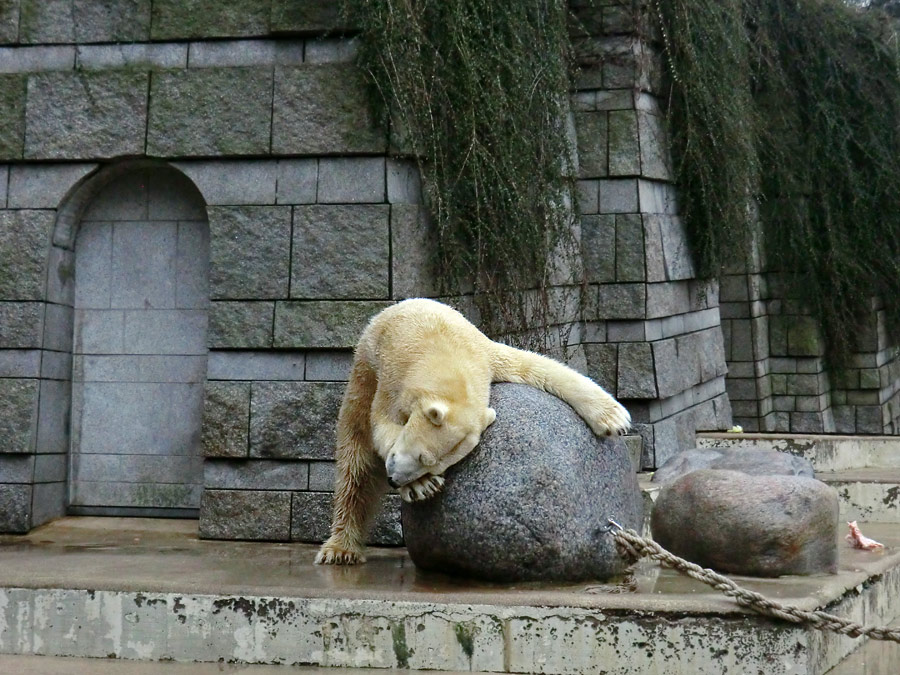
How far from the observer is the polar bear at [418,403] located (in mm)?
4500

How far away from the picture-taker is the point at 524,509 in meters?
4.49

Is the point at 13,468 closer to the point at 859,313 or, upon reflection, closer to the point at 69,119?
the point at 69,119

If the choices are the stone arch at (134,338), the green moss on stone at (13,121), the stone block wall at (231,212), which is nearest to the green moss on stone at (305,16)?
the stone block wall at (231,212)

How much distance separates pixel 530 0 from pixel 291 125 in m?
1.67

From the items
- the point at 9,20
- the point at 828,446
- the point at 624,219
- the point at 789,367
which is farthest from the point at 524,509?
the point at 789,367

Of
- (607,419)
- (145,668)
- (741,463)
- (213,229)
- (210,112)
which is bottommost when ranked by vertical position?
(145,668)

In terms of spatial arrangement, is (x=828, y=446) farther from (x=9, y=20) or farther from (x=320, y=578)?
(x=9, y=20)

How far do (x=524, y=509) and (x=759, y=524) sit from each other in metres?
0.91

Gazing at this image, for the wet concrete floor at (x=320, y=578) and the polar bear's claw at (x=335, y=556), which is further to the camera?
the polar bear's claw at (x=335, y=556)

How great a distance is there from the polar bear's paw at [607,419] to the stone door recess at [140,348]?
2908 mm

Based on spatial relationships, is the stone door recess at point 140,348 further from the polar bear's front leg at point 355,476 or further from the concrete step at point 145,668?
the concrete step at point 145,668

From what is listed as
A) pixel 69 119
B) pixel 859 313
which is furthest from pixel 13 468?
pixel 859 313

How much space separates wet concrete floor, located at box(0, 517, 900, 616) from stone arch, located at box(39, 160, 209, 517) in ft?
2.35

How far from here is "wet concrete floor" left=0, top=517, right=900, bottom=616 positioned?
4156 millimetres
